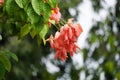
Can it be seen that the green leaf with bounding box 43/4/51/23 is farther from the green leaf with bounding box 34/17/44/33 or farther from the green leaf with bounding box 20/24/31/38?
the green leaf with bounding box 20/24/31/38

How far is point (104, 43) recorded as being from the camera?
7.34 metres

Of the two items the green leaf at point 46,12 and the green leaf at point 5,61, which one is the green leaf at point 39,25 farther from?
the green leaf at point 5,61

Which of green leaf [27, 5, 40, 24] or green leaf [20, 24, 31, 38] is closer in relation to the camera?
green leaf [27, 5, 40, 24]

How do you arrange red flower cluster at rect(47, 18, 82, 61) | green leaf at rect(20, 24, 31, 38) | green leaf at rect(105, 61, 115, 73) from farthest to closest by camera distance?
green leaf at rect(105, 61, 115, 73)
green leaf at rect(20, 24, 31, 38)
red flower cluster at rect(47, 18, 82, 61)

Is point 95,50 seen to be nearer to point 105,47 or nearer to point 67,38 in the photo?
point 105,47

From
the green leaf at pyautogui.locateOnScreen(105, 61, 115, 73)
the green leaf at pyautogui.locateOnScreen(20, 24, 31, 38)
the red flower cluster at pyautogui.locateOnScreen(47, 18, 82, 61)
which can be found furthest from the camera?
the green leaf at pyautogui.locateOnScreen(105, 61, 115, 73)

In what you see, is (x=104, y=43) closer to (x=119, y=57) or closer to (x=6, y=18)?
(x=119, y=57)

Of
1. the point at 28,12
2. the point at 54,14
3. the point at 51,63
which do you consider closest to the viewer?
the point at 28,12

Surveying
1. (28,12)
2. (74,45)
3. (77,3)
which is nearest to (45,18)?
(28,12)

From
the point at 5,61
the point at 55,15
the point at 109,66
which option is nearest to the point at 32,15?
the point at 55,15

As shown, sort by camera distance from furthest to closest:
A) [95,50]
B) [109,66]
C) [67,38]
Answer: [95,50]
[109,66]
[67,38]

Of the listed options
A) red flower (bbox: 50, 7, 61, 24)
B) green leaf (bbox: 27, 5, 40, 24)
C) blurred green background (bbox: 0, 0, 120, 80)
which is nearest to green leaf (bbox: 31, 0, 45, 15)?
green leaf (bbox: 27, 5, 40, 24)

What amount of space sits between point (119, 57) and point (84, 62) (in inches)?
26.8

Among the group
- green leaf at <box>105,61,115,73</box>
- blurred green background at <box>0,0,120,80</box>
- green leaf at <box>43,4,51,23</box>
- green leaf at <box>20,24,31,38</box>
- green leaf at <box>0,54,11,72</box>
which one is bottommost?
green leaf at <box>43,4,51,23</box>
